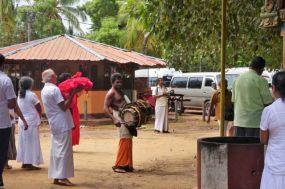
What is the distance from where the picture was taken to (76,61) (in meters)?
21.2

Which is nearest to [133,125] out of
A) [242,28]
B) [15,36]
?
[242,28]

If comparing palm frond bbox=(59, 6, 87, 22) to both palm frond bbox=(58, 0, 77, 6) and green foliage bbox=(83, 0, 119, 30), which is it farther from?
green foliage bbox=(83, 0, 119, 30)

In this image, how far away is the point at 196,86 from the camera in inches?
1030

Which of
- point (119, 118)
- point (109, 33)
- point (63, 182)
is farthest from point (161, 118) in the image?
point (109, 33)

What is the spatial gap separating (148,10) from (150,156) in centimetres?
327

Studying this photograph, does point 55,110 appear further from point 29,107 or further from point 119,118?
Answer: point 29,107

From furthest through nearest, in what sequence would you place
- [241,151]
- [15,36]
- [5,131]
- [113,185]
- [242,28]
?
[15,36], [242,28], [113,185], [5,131], [241,151]

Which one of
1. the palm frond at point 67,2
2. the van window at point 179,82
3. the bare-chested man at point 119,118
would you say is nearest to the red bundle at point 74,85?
the bare-chested man at point 119,118

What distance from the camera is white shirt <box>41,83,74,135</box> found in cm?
826

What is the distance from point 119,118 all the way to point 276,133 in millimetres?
5078

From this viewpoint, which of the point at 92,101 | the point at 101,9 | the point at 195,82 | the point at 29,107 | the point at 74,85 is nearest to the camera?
the point at 74,85

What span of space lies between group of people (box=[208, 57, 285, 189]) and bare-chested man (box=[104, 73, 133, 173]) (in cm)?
191

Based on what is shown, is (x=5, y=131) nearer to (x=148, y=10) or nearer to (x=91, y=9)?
(x=148, y=10)

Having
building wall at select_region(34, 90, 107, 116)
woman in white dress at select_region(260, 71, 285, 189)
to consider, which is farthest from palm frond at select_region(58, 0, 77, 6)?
woman in white dress at select_region(260, 71, 285, 189)
